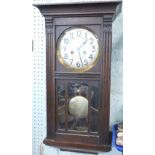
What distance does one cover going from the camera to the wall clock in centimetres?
102

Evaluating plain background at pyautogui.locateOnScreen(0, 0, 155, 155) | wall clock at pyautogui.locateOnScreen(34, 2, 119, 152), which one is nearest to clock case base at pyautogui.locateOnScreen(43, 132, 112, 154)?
wall clock at pyautogui.locateOnScreen(34, 2, 119, 152)

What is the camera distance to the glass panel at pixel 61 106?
43.4 inches

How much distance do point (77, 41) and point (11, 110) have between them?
1.75 ft

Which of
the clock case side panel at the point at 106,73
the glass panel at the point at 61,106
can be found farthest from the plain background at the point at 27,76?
the glass panel at the point at 61,106

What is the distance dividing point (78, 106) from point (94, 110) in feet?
0.29

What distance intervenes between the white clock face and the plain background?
1.14ft

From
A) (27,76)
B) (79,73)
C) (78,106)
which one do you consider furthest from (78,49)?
(27,76)

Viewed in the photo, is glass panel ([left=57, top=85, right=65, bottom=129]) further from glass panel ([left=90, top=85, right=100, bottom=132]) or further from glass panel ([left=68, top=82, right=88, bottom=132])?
glass panel ([left=90, top=85, right=100, bottom=132])

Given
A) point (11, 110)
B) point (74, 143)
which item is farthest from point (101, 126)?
point (11, 110)

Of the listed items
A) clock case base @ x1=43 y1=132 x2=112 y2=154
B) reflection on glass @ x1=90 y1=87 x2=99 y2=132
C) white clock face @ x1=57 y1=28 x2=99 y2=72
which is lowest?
clock case base @ x1=43 y1=132 x2=112 y2=154

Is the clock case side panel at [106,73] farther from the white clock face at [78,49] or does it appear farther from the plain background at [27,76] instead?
→ the plain background at [27,76]

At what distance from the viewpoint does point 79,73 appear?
1056 millimetres
